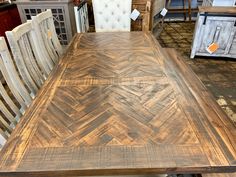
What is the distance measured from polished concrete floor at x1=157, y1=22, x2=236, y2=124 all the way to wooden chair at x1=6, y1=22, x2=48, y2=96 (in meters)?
1.89

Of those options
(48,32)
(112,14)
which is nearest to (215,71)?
(112,14)

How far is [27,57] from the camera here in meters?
1.46

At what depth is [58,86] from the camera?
119 cm

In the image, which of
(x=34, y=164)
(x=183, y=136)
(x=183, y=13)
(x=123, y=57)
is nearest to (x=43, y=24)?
(x=123, y=57)

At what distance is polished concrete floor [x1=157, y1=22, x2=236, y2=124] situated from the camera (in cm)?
232

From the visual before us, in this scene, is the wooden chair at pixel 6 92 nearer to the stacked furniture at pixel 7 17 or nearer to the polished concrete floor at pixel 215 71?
the polished concrete floor at pixel 215 71

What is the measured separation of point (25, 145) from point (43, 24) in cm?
133

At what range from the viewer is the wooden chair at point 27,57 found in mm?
1313

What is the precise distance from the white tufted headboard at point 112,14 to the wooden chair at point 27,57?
1.25 metres

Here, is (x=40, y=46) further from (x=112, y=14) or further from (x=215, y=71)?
(x=215, y=71)

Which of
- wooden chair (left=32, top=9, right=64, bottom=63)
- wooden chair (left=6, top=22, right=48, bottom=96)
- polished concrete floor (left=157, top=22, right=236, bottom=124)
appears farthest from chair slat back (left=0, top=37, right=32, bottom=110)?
polished concrete floor (left=157, top=22, right=236, bottom=124)

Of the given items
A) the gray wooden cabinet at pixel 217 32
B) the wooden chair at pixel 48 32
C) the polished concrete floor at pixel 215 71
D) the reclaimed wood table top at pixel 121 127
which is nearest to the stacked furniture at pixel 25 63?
the wooden chair at pixel 48 32

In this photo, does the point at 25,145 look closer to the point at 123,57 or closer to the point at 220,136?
the point at 220,136

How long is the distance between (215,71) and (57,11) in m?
2.54
